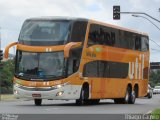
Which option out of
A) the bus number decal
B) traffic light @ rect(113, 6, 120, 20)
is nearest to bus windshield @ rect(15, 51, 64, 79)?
the bus number decal

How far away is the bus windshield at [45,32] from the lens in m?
29.1

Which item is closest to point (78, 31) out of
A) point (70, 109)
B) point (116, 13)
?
point (70, 109)

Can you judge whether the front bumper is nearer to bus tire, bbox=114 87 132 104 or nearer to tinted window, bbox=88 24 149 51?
tinted window, bbox=88 24 149 51

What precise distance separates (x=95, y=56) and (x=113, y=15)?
10609mm

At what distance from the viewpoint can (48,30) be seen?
1156 inches

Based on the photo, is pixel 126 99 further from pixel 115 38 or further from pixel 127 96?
pixel 115 38

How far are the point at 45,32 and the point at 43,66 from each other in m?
1.68

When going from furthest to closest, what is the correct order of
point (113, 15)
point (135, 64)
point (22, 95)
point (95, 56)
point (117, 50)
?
point (113, 15)
point (135, 64)
point (117, 50)
point (95, 56)
point (22, 95)

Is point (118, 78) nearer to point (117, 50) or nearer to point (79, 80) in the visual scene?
point (117, 50)

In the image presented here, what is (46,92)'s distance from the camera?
94.1ft

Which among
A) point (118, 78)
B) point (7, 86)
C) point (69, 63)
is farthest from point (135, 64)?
point (7, 86)

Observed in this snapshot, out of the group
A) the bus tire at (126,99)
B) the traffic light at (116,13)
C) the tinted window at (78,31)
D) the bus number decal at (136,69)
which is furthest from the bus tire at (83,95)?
the traffic light at (116,13)

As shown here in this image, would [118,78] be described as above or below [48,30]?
below

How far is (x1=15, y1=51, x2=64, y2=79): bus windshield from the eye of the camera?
28891 millimetres
